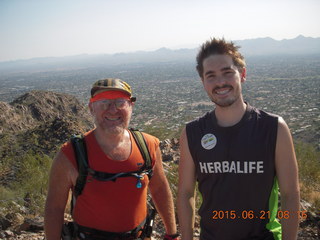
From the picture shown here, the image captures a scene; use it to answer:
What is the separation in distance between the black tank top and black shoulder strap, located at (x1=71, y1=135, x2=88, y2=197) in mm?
1004

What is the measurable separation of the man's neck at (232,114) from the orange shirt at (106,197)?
91 centimetres

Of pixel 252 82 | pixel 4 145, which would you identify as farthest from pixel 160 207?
pixel 252 82

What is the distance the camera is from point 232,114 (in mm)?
2477

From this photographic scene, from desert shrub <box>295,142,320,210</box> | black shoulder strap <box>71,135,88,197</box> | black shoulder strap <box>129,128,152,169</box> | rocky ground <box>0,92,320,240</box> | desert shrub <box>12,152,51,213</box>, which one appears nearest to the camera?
black shoulder strap <box>71,135,88,197</box>

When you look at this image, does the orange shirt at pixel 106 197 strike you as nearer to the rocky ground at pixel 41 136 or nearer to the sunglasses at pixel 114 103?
the sunglasses at pixel 114 103

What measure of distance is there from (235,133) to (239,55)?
755 millimetres

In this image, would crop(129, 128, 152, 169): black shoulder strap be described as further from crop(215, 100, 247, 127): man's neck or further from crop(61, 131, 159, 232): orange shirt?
crop(215, 100, 247, 127): man's neck

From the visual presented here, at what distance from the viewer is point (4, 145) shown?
1535 centimetres

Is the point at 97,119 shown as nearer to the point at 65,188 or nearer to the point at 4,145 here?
the point at 65,188

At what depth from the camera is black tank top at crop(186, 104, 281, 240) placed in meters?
2.27

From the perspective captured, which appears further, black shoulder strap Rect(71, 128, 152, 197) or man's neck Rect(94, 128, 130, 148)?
man's neck Rect(94, 128, 130, 148)

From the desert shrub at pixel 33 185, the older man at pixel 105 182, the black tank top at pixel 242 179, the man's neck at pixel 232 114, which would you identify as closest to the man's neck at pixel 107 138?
the older man at pixel 105 182

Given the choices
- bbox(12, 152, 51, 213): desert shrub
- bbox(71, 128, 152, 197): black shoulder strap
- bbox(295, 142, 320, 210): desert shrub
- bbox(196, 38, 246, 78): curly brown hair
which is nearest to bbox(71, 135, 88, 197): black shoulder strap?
bbox(71, 128, 152, 197): black shoulder strap
